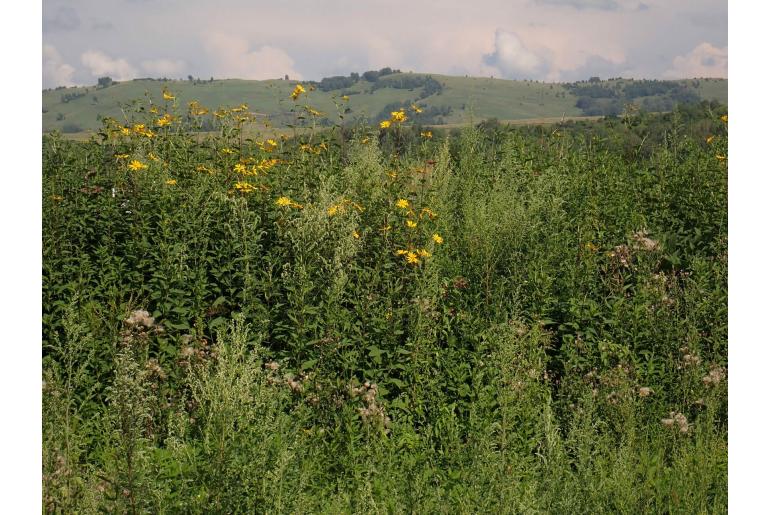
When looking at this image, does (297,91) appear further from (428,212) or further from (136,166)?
(428,212)

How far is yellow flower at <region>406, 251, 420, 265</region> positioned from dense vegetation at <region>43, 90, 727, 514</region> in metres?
0.05

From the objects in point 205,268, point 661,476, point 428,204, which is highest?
point 428,204

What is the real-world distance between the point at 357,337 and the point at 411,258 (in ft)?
2.73

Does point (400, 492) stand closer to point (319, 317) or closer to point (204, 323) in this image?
point (319, 317)

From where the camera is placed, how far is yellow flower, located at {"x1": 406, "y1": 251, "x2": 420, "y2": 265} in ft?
19.1

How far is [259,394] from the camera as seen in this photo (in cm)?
382

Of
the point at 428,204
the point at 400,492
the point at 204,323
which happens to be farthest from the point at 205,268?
the point at 400,492

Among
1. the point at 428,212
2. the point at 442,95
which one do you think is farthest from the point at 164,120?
the point at 442,95

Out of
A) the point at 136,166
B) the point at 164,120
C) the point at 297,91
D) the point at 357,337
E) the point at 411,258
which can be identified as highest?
the point at 297,91

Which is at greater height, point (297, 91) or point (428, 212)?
point (297, 91)

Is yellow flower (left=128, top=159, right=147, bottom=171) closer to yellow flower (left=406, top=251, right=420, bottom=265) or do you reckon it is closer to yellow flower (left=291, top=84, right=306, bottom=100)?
yellow flower (left=291, top=84, right=306, bottom=100)

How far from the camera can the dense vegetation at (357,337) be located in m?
3.89

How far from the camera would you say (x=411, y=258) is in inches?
229
